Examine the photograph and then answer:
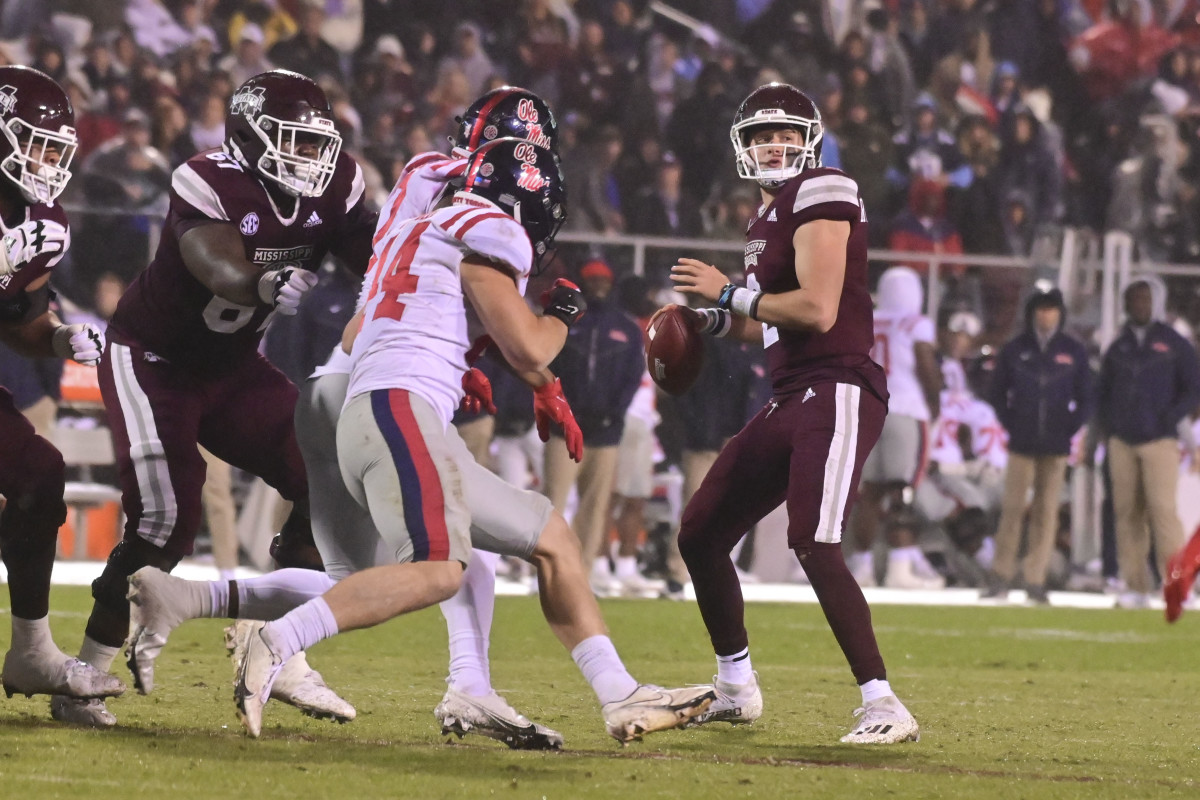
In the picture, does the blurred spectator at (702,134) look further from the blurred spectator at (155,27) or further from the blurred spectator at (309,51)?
the blurred spectator at (155,27)

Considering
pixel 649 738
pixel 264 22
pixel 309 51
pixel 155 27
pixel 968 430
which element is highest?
pixel 264 22

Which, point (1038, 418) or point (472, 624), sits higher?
point (1038, 418)

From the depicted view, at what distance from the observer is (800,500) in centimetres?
461

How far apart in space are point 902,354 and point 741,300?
20.2 ft

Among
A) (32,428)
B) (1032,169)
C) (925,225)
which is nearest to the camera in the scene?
(32,428)

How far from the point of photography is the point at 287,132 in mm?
4512

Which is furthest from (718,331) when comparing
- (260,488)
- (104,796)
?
(260,488)

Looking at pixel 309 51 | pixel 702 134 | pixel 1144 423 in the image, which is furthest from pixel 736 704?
pixel 309 51

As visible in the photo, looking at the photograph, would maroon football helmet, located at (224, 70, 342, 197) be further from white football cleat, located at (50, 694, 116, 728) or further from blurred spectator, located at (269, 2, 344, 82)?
blurred spectator, located at (269, 2, 344, 82)

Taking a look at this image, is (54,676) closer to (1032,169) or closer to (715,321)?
(715,321)

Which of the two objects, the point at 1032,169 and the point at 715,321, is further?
the point at 1032,169

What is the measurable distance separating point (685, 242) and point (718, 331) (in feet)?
21.1

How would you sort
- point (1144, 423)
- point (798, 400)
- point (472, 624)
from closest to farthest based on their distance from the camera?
point (472, 624), point (798, 400), point (1144, 423)

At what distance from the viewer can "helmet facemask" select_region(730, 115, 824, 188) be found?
4.92 metres
